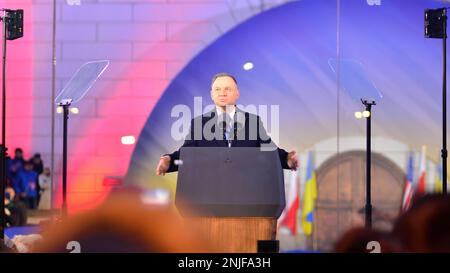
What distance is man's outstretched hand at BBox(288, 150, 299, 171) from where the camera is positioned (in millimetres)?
4090

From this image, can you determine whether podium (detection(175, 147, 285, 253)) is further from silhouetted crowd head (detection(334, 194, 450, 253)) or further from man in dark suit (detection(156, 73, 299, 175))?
silhouetted crowd head (detection(334, 194, 450, 253))

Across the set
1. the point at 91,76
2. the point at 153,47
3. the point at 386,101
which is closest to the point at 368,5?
the point at 386,101

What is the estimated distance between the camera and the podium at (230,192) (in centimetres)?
401

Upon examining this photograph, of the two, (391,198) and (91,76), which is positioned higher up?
(91,76)

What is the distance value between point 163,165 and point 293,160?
634 millimetres

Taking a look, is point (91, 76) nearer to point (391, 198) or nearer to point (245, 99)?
point (245, 99)

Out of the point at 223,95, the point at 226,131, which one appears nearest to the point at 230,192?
the point at 226,131

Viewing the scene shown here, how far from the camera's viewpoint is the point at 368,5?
13.7 feet

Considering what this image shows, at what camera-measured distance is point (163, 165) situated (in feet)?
13.4

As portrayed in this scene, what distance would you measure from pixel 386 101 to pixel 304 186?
1.95ft

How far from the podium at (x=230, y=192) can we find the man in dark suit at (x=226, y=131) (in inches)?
1.3

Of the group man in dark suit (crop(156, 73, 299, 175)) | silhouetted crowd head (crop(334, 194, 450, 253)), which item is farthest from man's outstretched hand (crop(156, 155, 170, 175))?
silhouetted crowd head (crop(334, 194, 450, 253))
